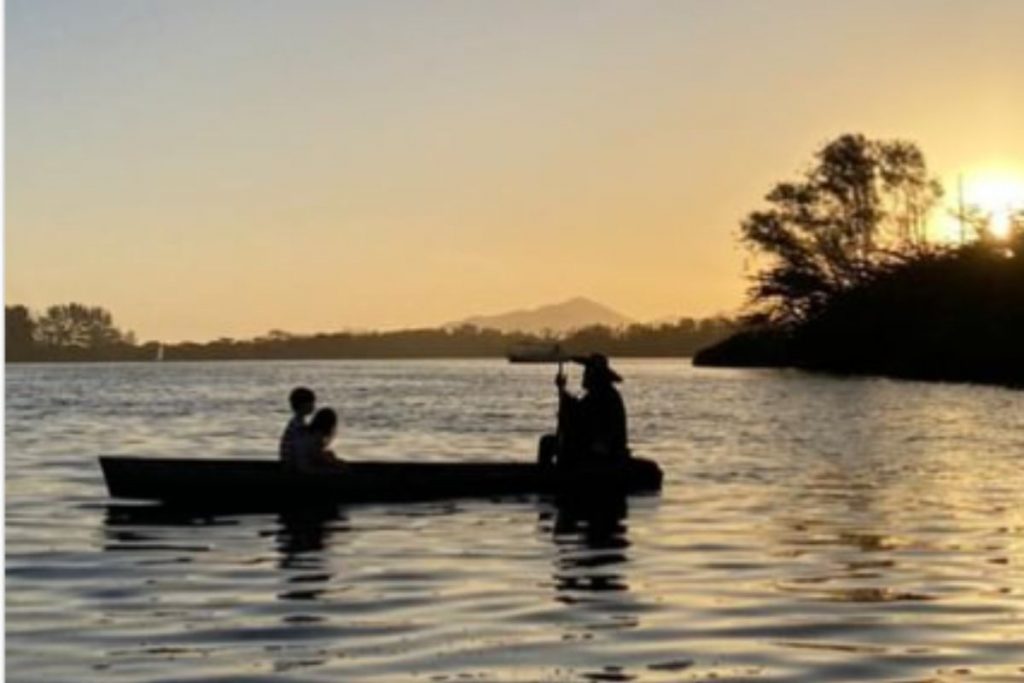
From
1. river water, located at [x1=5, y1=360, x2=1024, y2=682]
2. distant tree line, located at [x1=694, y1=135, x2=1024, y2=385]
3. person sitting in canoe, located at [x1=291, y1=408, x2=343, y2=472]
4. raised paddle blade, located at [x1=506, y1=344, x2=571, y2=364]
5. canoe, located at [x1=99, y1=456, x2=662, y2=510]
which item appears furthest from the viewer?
distant tree line, located at [x1=694, y1=135, x2=1024, y2=385]

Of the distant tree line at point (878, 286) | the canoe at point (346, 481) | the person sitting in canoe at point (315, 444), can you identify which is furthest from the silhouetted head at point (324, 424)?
the distant tree line at point (878, 286)

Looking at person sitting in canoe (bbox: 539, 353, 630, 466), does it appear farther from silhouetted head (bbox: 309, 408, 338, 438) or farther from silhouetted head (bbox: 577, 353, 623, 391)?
silhouetted head (bbox: 309, 408, 338, 438)

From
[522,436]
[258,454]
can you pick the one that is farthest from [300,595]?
[522,436]

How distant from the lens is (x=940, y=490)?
27.3 m

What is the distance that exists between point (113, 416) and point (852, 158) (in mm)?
67084

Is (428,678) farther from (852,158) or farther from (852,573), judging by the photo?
(852,158)

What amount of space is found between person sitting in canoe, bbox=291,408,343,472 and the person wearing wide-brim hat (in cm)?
349

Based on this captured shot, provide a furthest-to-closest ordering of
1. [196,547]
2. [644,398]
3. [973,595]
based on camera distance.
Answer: [644,398] < [196,547] < [973,595]

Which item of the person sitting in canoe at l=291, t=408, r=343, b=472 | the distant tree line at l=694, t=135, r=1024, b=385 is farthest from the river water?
the distant tree line at l=694, t=135, r=1024, b=385

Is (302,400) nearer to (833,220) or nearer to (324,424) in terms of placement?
(324,424)

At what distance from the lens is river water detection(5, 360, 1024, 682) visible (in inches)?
459

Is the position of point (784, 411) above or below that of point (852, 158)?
below

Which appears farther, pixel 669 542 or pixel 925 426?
pixel 925 426

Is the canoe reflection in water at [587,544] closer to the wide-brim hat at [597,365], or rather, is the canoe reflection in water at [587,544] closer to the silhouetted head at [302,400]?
the wide-brim hat at [597,365]
